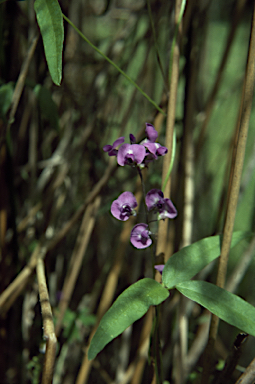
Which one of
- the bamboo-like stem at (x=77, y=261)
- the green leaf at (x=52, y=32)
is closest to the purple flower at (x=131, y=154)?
the green leaf at (x=52, y=32)

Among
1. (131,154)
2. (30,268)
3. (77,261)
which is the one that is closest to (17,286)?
(30,268)

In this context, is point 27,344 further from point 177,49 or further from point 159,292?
point 177,49

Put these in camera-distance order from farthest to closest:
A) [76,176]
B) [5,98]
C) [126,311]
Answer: [76,176], [5,98], [126,311]

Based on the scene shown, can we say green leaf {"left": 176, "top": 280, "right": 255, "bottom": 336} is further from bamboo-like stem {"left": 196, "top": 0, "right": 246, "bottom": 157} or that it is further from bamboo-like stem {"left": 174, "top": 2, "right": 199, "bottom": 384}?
bamboo-like stem {"left": 196, "top": 0, "right": 246, "bottom": 157}

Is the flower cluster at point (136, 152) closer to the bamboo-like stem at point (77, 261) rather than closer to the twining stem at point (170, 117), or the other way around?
the twining stem at point (170, 117)

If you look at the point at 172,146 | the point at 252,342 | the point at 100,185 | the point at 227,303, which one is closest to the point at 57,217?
the point at 100,185

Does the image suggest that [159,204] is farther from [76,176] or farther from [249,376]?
[76,176]

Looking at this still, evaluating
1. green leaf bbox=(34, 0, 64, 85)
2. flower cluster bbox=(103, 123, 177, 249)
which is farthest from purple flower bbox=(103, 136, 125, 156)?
green leaf bbox=(34, 0, 64, 85)
